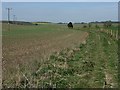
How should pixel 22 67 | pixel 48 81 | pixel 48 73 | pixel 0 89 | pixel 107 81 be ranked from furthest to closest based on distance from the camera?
pixel 22 67, pixel 48 73, pixel 107 81, pixel 48 81, pixel 0 89

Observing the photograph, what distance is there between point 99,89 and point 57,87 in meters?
1.35

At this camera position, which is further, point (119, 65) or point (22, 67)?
point (119, 65)

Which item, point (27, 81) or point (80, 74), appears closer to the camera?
point (27, 81)

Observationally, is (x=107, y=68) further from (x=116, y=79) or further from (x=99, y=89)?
(x=99, y=89)

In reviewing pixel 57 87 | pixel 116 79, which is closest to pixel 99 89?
pixel 57 87

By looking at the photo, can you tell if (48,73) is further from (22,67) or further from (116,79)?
(116,79)

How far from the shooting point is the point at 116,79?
13.3 meters

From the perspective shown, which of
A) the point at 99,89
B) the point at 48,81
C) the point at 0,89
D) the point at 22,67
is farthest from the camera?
the point at 22,67

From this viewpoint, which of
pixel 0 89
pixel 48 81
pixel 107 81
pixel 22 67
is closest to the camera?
pixel 0 89

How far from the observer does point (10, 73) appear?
13289mm

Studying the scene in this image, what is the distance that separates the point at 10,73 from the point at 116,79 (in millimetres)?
4056

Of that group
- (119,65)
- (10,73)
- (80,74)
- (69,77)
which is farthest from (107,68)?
(10,73)

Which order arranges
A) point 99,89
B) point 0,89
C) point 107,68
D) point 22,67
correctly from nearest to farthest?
point 0,89 → point 99,89 → point 22,67 → point 107,68

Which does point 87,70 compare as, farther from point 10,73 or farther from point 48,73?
point 10,73
